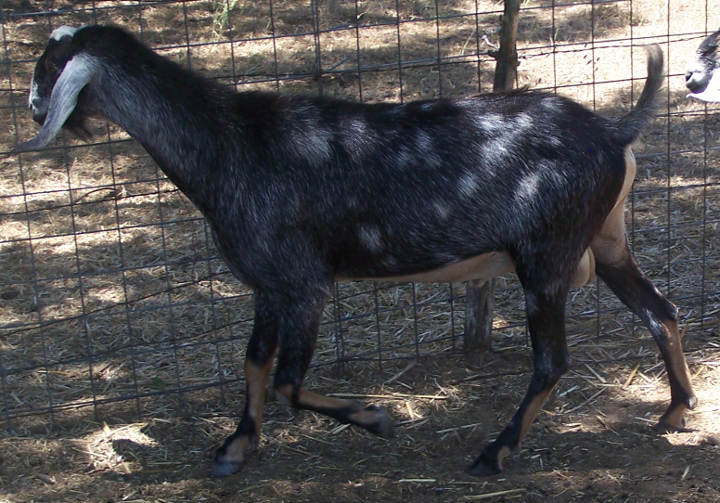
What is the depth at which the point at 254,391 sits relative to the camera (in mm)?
4137

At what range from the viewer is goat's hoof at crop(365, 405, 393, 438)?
13.6 feet

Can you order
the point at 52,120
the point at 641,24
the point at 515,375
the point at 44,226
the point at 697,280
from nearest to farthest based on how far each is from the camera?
the point at 52,120
the point at 515,375
the point at 697,280
the point at 44,226
the point at 641,24

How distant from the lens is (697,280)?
17.9 feet

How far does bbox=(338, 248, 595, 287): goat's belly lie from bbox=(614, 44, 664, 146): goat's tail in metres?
0.52

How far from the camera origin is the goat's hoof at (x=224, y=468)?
4039 millimetres

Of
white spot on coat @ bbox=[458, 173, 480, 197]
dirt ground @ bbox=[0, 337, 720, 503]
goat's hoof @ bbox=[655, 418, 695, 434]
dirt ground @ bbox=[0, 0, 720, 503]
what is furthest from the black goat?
goat's hoof @ bbox=[655, 418, 695, 434]

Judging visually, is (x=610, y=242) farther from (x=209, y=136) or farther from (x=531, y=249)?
(x=209, y=136)

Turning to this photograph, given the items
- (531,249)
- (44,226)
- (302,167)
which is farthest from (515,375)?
(44,226)

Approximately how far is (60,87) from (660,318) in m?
2.75

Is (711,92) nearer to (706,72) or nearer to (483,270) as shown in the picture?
(706,72)

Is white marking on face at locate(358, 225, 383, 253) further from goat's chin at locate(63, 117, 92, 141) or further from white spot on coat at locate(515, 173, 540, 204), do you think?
goat's chin at locate(63, 117, 92, 141)

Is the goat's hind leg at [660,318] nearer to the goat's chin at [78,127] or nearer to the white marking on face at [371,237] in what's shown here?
the white marking on face at [371,237]

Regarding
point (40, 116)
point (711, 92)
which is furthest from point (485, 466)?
point (40, 116)

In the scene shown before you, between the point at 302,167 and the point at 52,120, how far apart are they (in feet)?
3.32
